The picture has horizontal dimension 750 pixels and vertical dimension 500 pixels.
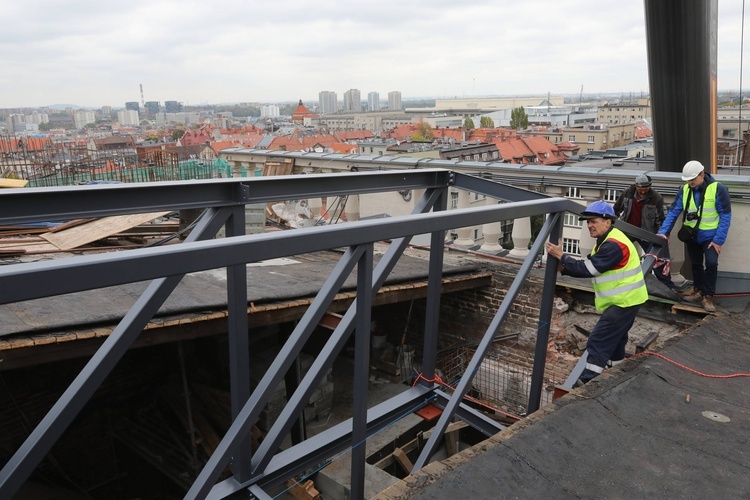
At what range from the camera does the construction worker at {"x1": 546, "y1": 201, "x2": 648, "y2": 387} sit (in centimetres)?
415

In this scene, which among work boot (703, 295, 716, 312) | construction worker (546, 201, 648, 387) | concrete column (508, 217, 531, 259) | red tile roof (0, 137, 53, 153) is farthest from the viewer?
red tile roof (0, 137, 53, 153)

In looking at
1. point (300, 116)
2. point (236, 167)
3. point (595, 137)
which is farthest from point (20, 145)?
point (300, 116)

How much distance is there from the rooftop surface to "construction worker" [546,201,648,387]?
0.24 meters

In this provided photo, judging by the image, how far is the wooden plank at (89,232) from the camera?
6980 mm

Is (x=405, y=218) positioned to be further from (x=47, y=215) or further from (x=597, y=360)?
(x=597, y=360)

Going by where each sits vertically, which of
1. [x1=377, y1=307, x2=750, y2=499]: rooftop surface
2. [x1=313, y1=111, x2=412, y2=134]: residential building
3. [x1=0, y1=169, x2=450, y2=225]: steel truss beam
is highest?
[x1=313, y1=111, x2=412, y2=134]: residential building

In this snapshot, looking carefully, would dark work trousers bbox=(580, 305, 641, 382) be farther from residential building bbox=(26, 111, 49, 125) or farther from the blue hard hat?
residential building bbox=(26, 111, 49, 125)

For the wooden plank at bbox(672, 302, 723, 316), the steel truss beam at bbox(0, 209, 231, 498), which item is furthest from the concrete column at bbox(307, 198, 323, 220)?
the steel truss beam at bbox(0, 209, 231, 498)

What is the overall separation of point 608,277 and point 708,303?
212 centimetres

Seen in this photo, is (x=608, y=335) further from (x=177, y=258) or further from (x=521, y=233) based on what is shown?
(x=177, y=258)

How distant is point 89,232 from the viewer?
7348 mm

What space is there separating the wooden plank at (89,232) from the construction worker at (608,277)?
17.2ft

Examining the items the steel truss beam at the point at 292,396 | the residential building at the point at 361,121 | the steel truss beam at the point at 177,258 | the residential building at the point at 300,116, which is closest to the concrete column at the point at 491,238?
the steel truss beam at the point at 292,396

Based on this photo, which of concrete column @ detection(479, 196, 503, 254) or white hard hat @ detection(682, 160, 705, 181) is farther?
concrete column @ detection(479, 196, 503, 254)
